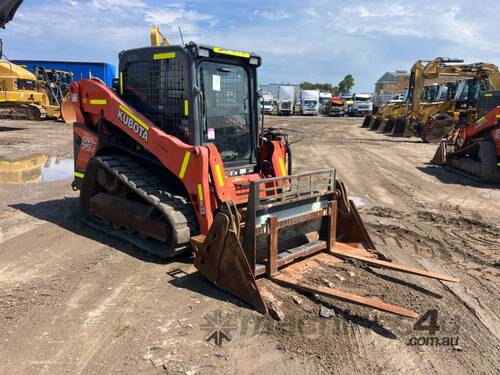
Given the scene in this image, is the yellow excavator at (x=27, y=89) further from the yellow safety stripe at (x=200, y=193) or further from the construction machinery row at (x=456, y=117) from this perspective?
the yellow safety stripe at (x=200, y=193)

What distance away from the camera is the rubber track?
4836 millimetres

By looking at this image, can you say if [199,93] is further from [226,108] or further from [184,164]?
[184,164]

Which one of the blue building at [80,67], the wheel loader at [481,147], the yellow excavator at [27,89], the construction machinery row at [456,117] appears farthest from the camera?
the blue building at [80,67]

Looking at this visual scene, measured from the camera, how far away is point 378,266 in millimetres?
4621

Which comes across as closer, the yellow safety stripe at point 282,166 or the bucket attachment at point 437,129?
the yellow safety stripe at point 282,166

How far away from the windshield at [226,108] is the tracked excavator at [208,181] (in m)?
0.01

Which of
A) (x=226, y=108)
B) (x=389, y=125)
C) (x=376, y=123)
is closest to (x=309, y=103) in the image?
(x=376, y=123)

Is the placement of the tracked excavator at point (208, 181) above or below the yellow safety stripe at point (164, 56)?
below

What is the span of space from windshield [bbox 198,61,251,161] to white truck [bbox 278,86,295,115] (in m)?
41.5

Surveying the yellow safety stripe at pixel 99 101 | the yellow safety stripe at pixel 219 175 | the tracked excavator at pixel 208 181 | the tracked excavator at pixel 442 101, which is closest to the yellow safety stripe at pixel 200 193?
the tracked excavator at pixel 208 181

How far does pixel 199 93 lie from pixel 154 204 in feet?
4.38

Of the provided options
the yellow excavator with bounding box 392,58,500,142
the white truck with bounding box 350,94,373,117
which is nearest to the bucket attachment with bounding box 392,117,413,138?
the yellow excavator with bounding box 392,58,500,142

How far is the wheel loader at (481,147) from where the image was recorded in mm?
10547

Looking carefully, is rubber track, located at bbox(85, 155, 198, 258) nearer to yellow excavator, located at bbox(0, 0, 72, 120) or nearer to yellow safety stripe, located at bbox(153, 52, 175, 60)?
yellow safety stripe, located at bbox(153, 52, 175, 60)
